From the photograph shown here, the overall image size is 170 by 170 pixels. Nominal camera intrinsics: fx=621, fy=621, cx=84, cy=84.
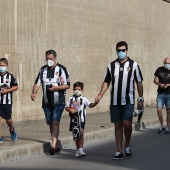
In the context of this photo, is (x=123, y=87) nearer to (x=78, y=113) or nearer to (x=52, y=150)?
(x=78, y=113)

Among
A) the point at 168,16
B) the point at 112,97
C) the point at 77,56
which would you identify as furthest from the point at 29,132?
the point at 168,16

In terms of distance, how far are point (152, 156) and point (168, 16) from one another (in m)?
15.6

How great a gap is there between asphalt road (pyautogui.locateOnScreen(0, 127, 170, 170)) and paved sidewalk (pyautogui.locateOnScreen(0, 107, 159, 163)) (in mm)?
173

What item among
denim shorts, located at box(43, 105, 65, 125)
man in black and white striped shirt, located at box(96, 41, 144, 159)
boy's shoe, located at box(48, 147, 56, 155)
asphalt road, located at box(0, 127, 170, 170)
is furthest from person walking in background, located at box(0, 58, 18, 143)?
man in black and white striped shirt, located at box(96, 41, 144, 159)

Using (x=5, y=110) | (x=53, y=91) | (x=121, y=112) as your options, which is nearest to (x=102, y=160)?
(x=121, y=112)

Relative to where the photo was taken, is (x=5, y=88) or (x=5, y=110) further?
(x=5, y=110)

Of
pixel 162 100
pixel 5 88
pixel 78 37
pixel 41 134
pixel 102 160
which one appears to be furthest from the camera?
pixel 78 37

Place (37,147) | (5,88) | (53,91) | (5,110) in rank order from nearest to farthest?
(53,91)
(37,147)
(5,88)
(5,110)

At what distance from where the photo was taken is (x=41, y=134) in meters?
13.3

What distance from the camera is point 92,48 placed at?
19.0 metres

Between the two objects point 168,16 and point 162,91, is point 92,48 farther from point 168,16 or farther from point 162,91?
point 168,16

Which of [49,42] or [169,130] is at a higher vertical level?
[49,42]

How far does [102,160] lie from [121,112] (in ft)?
2.98

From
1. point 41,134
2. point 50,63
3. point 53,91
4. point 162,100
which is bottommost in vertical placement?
point 41,134
